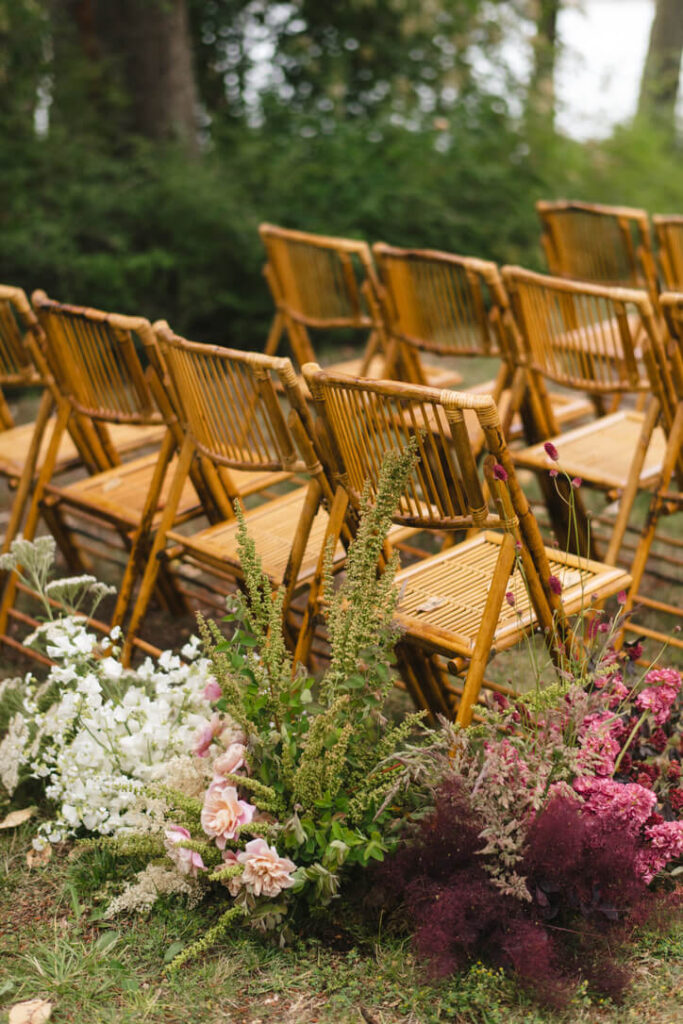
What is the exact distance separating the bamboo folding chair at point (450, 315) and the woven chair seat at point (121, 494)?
966 mm

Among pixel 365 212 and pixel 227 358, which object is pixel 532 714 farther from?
pixel 365 212

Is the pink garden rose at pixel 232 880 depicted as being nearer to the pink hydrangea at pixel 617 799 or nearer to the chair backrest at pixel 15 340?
the pink hydrangea at pixel 617 799

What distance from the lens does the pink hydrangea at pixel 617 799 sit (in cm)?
238

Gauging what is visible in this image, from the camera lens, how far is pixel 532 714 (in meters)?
2.36

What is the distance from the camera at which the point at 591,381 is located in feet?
11.1

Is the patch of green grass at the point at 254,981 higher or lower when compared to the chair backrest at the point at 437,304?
lower

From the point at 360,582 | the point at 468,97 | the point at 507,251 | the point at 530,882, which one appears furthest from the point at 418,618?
the point at 468,97

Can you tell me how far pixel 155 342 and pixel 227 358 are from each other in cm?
42

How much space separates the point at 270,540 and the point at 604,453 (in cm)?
114

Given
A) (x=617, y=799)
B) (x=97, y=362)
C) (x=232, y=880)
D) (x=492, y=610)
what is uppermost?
(x=97, y=362)

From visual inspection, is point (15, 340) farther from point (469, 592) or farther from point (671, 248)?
point (671, 248)

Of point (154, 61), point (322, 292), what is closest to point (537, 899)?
point (322, 292)

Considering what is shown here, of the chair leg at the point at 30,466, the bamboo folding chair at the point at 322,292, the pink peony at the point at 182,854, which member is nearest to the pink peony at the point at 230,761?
the pink peony at the point at 182,854

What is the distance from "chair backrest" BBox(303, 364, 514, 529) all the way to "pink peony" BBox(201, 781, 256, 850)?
693mm
